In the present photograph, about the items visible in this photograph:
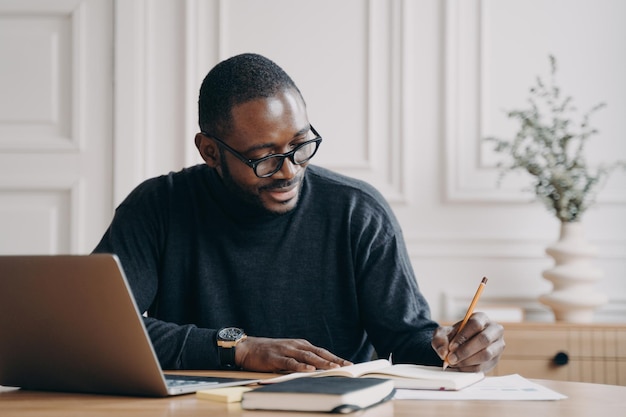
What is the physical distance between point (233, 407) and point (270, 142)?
2.57 ft

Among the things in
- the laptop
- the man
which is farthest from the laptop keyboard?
the man

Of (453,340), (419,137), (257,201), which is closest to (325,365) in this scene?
(453,340)

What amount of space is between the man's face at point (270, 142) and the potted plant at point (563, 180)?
1057 mm

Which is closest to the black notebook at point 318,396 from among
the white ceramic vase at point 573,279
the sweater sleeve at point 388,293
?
the sweater sleeve at point 388,293

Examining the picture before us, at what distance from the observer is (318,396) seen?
0.97 meters

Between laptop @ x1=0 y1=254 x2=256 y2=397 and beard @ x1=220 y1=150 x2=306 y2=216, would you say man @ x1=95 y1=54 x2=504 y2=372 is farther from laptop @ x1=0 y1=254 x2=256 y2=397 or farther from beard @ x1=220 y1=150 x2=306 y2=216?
laptop @ x1=0 y1=254 x2=256 y2=397

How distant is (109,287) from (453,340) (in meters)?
0.59

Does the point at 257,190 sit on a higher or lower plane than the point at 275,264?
higher

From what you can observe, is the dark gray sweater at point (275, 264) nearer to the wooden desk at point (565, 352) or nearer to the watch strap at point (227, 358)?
the watch strap at point (227, 358)

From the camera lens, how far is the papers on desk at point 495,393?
3.69ft

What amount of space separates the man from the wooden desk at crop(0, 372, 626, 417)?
1.83 ft

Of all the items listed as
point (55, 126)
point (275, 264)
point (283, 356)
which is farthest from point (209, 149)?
point (55, 126)

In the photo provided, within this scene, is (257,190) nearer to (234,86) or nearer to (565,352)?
(234,86)

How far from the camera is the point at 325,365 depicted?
4.43 feet
